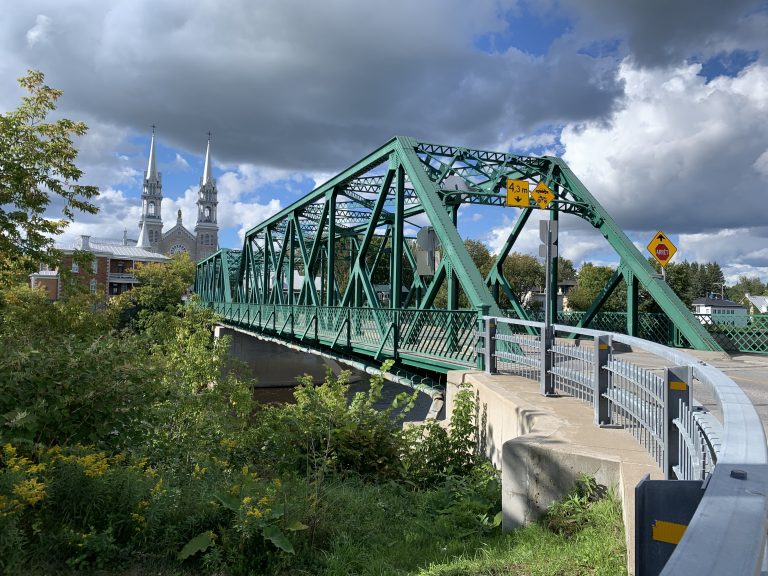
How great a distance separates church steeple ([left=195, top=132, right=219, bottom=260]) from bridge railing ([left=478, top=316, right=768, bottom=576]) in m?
161

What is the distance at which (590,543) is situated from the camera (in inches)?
152

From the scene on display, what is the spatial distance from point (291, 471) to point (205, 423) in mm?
1884

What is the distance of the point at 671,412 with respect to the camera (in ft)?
12.1

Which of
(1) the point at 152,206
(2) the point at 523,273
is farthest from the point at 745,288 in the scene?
(1) the point at 152,206

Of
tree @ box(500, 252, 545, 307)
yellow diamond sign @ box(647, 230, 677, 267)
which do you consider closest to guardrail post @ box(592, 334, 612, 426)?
yellow diamond sign @ box(647, 230, 677, 267)

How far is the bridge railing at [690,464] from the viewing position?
105 cm

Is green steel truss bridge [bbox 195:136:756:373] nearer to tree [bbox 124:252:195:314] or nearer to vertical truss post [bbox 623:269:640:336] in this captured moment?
vertical truss post [bbox 623:269:640:336]

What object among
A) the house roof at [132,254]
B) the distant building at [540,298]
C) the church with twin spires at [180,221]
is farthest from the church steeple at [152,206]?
the distant building at [540,298]

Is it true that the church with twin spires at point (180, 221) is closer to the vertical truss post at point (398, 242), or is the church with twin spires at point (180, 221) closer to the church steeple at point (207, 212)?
the church steeple at point (207, 212)

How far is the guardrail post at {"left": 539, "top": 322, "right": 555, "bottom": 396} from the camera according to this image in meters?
7.32

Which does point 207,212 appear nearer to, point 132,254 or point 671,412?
point 132,254

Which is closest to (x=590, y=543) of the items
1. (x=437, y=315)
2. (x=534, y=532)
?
(x=534, y=532)

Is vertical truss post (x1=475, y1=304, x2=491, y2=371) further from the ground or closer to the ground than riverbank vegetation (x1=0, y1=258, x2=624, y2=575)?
further from the ground

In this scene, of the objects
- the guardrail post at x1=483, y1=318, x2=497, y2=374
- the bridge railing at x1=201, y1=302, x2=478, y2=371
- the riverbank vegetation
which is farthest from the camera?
the bridge railing at x1=201, y1=302, x2=478, y2=371
